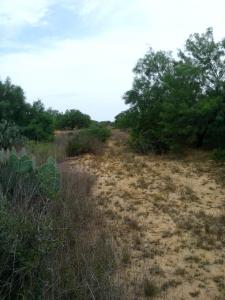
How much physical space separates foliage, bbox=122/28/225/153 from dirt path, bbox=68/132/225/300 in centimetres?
130

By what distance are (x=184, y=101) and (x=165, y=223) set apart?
7201 mm

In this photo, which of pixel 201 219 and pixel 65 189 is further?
pixel 201 219

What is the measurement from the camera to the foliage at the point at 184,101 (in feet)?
49.6

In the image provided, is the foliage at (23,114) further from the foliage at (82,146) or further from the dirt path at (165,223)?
the dirt path at (165,223)

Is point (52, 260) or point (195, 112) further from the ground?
point (195, 112)

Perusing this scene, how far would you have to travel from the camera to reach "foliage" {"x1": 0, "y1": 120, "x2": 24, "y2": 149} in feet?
51.2

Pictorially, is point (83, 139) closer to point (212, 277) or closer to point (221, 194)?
point (221, 194)

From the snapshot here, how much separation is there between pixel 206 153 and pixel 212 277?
9.30m

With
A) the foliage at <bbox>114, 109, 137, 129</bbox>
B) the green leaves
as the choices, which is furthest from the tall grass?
the foliage at <bbox>114, 109, 137, 129</bbox>

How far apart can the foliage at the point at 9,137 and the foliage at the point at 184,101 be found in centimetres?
416

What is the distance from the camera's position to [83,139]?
16641 mm

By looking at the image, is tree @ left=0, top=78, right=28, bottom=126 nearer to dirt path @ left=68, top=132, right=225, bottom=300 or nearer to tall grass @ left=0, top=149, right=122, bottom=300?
dirt path @ left=68, top=132, right=225, bottom=300

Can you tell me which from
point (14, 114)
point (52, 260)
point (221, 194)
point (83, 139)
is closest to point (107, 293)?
point (52, 260)

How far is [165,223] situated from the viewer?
8930 mm
